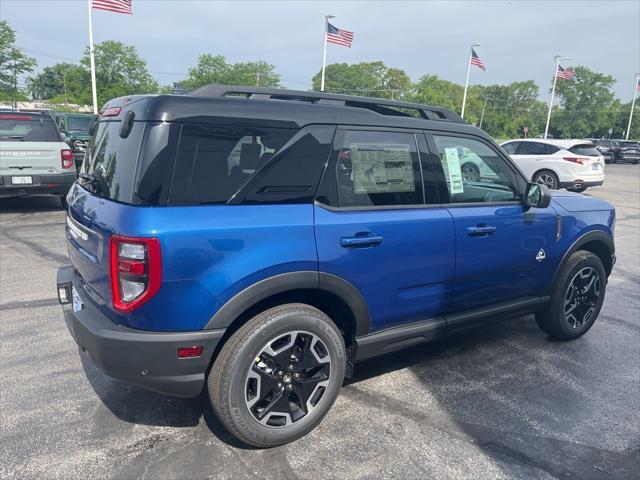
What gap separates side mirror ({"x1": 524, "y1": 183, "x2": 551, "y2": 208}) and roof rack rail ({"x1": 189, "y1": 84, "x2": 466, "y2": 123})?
2.45 feet

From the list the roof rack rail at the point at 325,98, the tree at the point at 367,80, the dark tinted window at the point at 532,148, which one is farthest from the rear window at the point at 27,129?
the tree at the point at 367,80

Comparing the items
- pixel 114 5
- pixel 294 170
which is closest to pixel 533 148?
pixel 294 170

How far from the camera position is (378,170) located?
3.04 metres

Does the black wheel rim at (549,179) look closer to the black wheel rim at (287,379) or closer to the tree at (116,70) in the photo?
the black wheel rim at (287,379)

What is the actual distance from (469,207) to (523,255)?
2.20 feet

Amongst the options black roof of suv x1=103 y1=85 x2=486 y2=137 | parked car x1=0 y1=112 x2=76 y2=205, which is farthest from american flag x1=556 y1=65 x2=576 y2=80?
black roof of suv x1=103 y1=85 x2=486 y2=137

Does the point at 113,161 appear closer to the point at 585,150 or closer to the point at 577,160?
the point at 577,160

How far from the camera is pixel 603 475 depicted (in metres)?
2.57

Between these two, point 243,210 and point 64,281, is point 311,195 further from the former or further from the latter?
point 64,281

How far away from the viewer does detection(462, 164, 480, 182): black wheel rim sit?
11.6 feet

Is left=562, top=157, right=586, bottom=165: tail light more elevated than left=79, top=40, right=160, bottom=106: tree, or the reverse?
left=79, top=40, right=160, bottom=106: tree

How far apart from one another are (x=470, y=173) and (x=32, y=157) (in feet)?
25.0

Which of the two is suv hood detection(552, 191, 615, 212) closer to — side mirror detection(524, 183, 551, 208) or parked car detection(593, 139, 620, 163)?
side mirror detection(524, 183, 551, 208)

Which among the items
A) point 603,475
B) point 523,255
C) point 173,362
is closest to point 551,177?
point 523,255
